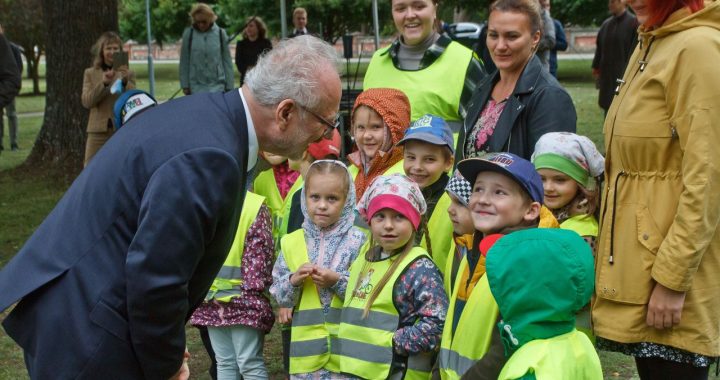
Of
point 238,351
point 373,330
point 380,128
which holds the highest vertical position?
point 380,128

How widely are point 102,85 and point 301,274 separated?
5.41m

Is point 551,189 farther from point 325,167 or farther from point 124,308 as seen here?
point 124,308

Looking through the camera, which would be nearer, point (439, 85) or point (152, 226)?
point (152, 226)

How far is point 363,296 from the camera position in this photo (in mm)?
3982

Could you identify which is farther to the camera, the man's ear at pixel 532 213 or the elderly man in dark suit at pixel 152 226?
the man's ear at pixel 532 213

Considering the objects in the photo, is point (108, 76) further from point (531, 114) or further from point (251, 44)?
point (251, 44)

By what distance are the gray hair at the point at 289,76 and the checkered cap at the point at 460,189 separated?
1231mm

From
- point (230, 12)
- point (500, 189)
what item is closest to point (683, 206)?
point (500, 189)

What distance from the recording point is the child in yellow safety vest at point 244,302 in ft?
15.4

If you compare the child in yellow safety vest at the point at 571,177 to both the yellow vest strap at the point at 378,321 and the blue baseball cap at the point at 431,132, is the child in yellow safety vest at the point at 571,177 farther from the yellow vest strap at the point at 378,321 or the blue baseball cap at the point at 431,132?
the yellow vest strap at the point at 378,321

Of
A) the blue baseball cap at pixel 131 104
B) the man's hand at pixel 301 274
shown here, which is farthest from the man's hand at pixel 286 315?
the blue baseball cap at pixel 131 104

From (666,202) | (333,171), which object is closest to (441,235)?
(333,171)

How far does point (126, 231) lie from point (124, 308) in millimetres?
222

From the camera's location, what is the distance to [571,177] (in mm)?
3900
